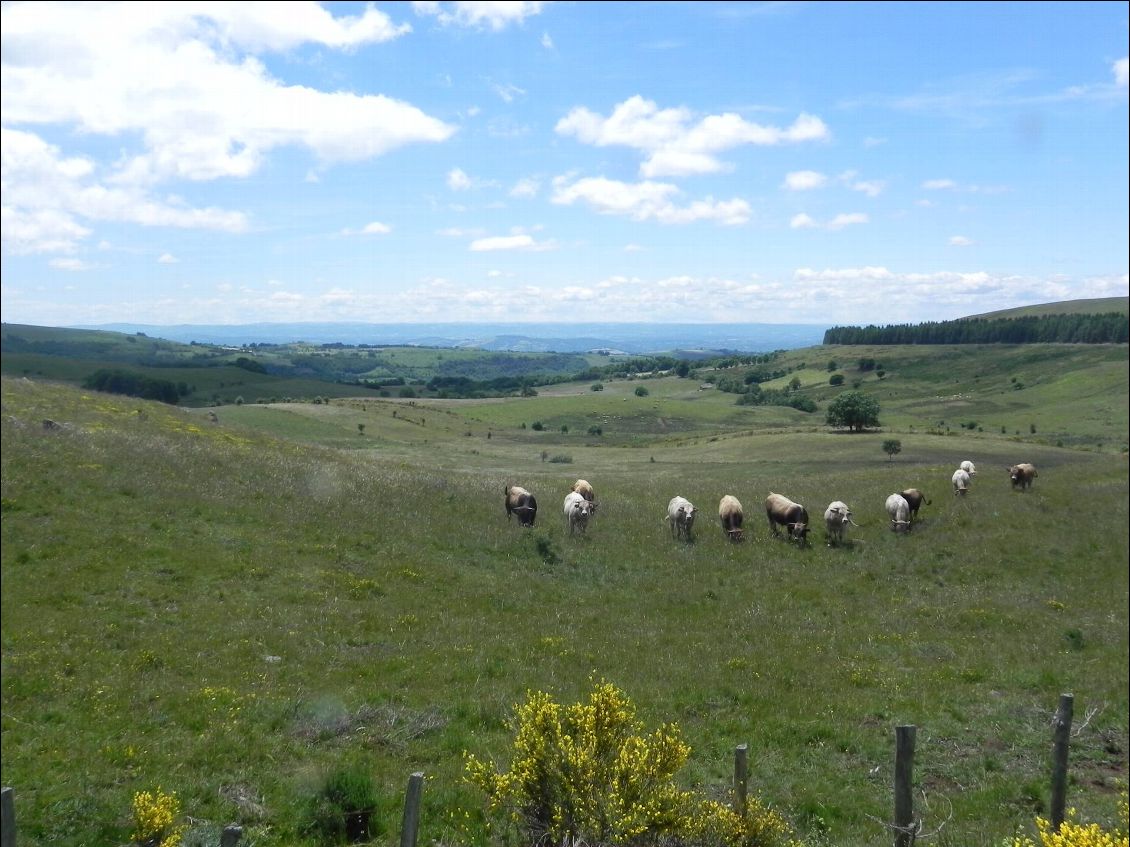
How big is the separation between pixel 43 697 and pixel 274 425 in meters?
40.7

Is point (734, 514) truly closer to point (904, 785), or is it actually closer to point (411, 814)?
point (904, 785)

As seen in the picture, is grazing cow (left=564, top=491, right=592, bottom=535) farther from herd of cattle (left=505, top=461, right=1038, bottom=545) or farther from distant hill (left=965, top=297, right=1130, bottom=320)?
distant hill (left=965, top=297, right=1130, bottom=320)

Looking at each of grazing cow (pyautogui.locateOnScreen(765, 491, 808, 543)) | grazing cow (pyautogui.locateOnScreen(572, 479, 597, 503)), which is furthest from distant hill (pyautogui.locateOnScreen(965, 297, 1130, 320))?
grazing cow (pyautogui.locateOnScreen(572, 479, 597, 503))

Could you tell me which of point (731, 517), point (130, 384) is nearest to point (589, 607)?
point (731, 517)

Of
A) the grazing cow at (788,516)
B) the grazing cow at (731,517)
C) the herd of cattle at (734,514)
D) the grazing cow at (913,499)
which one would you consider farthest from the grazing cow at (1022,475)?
the grazing cow at (731,517)

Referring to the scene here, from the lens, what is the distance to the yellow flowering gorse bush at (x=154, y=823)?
7.77 meters

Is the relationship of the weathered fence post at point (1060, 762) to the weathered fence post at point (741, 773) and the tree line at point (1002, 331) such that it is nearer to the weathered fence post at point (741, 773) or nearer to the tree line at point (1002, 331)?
the weathered fence post at point (741, 773)

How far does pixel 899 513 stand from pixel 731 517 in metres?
6.85

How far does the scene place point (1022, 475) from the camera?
34.0 meters

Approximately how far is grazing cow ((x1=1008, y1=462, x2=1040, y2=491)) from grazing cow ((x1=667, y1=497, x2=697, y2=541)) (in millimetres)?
17015

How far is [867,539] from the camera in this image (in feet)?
89.9

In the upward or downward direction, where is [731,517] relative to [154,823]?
downward

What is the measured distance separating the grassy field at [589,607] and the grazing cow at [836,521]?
0.61 meters

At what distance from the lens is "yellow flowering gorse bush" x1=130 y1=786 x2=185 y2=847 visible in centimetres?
777
